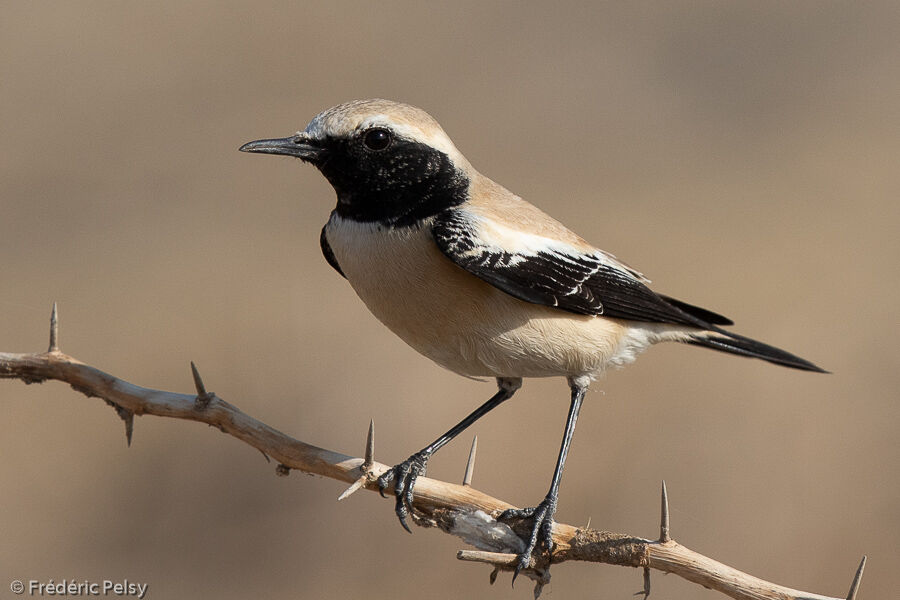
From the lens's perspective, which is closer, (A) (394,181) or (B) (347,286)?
(A) (394,181)

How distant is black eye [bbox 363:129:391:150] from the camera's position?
161 inches

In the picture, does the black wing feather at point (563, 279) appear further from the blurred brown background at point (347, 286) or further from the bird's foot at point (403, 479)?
the blurred brown background at point (347, 286)

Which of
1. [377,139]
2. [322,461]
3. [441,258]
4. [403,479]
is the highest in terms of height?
[377,139]

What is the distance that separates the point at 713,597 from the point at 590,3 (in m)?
8.75

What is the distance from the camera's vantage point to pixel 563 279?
435 centimetres

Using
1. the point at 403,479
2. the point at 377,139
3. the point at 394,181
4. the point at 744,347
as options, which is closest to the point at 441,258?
the point at 394,181

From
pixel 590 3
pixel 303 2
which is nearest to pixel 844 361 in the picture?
pixel 590 3

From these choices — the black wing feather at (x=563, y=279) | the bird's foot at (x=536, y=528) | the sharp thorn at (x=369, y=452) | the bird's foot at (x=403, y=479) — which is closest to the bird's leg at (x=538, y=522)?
the bird's foot at (x=536, y=528)

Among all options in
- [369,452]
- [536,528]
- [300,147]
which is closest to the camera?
[369,452]

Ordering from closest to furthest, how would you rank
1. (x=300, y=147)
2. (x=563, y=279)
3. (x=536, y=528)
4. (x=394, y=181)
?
(x=536, y=528), (x=300, y=147), (x=394, y=181), (x=563, y=279)

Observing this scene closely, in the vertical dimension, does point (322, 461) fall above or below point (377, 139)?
below

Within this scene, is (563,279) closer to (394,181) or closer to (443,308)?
(443,308)

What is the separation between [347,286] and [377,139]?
5.71m

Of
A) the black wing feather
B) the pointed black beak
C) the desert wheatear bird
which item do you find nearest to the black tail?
the black wing feather
